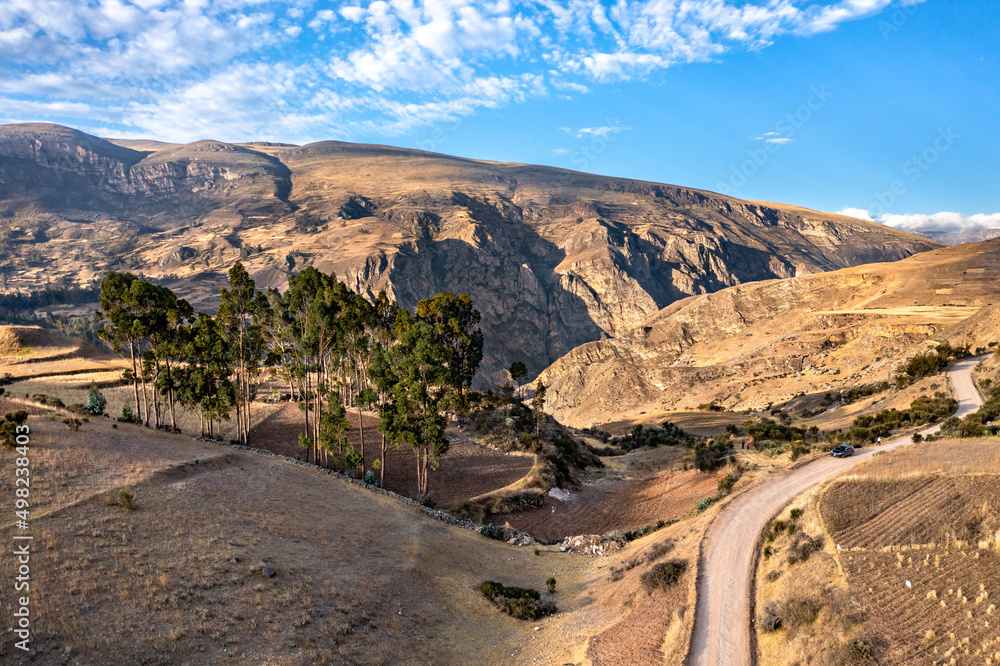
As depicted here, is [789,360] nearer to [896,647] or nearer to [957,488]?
[957,488]

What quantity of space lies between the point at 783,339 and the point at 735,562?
84296 millimetres

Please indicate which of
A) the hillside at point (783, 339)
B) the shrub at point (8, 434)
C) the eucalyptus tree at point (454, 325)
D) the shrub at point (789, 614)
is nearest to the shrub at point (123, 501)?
the shrub at point (8, 434)

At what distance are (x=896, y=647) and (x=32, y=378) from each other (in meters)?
82.1

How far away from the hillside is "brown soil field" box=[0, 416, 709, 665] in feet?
207

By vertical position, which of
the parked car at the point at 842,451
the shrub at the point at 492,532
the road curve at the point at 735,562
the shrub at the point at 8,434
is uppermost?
the shrub at the point at 8,434

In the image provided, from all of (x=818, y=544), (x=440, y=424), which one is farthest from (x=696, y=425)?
(x=818, y=544)

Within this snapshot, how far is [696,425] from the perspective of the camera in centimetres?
7100

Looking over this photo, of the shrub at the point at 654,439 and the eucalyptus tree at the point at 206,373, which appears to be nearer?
the eucalyptus tree at the point at 206,373

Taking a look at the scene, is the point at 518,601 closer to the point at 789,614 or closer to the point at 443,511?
the point at 789,614

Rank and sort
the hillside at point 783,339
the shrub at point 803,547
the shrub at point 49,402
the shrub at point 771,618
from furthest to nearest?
the hillside at point 783,339 < the shrub at point 49,402 < the shrub at point 803,547 < the shrub at point 771,618

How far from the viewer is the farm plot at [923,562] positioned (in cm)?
1513

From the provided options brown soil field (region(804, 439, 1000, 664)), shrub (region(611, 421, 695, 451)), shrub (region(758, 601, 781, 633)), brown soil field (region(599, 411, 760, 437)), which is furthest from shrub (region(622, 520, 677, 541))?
brown soil field (region(599, 411, 760, 437))

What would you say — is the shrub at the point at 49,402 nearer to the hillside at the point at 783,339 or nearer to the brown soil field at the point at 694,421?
the brown soil field at the point at 694,421

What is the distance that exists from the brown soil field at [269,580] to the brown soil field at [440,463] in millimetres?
11222
